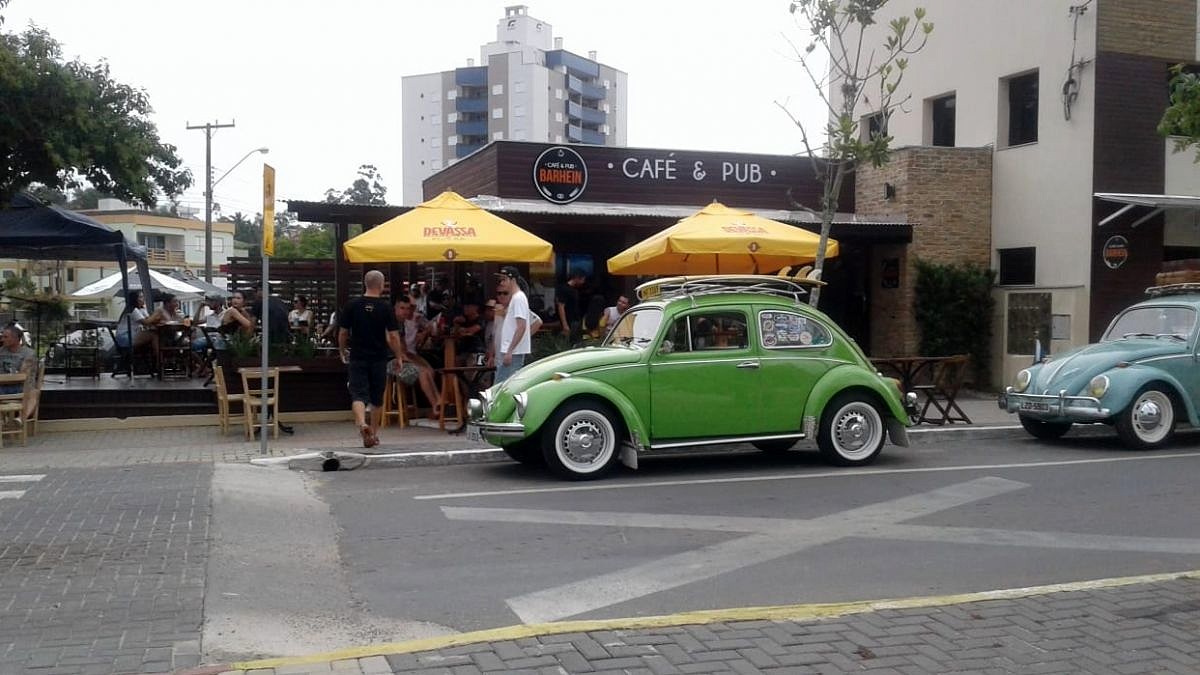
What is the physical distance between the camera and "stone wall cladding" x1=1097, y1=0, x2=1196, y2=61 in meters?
17.5

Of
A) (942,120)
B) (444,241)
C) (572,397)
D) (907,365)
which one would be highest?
(942,120)

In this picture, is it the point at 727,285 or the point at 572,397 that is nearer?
the point at 572,397

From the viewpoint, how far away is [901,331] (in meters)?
18.9

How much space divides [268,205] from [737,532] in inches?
242

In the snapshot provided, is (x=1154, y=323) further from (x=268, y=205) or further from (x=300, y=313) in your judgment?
(x=300, y=313)

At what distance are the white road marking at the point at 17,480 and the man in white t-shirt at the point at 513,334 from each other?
460 centimetres

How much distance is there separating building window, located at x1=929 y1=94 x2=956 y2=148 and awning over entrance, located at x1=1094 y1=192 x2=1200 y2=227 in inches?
165

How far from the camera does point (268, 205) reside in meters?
11.3

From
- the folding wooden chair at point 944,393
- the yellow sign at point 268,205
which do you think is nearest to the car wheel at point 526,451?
the yellow sign at point 268,205

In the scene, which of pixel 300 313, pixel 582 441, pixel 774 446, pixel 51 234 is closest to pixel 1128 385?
pixel 774 446

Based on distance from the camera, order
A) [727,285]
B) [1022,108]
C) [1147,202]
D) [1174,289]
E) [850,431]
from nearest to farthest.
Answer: [850,431] < [727,285] < [1174,289] < [1147,202] < [1022,108]

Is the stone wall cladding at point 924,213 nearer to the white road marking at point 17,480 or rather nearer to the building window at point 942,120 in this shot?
the building window at point 942,120

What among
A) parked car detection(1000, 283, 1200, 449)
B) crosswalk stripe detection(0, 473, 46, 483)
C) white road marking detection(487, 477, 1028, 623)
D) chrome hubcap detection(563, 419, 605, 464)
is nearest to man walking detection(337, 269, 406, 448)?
chrome hubcap detection(563, 419, 605, 464)

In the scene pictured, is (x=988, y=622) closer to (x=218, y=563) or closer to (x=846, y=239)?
(x=218, y=563)
